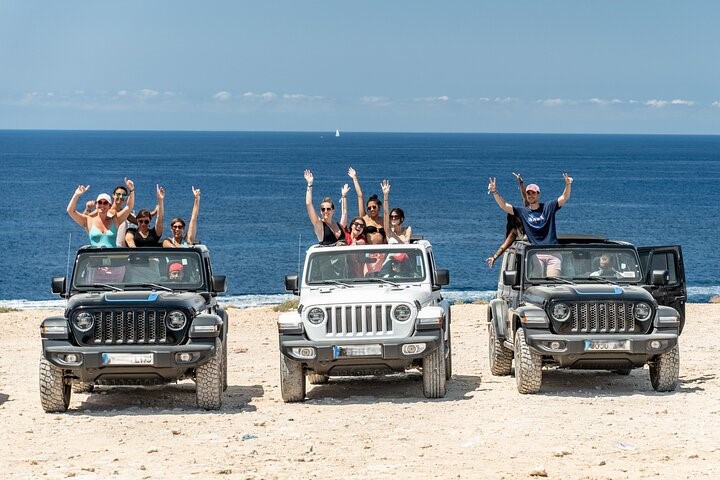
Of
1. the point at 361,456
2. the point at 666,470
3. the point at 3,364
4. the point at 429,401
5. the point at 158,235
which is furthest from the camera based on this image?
the point at 3,364

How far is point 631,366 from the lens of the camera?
1424 centimetres

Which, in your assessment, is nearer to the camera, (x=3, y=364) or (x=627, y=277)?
(x=627, y=277)

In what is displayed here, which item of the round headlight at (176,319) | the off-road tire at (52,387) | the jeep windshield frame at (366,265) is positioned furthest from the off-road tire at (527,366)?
the off-road tire at (52,387)

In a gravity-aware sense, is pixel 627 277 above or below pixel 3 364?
above

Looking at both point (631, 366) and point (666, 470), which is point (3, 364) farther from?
point (666, 470)

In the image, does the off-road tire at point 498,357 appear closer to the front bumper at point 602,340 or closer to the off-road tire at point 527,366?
the off-road tire at point 527,366

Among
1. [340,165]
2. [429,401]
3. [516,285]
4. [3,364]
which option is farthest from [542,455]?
[340,165]

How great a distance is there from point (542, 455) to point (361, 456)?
1.56 m

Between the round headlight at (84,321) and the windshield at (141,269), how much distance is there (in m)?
0.97

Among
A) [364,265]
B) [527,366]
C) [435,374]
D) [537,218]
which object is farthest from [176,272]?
[537,218]

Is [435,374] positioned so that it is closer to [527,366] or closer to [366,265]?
[527,366]

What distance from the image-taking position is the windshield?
14.3m

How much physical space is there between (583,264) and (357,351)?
3150 mm

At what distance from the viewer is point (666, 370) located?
14344 mm
